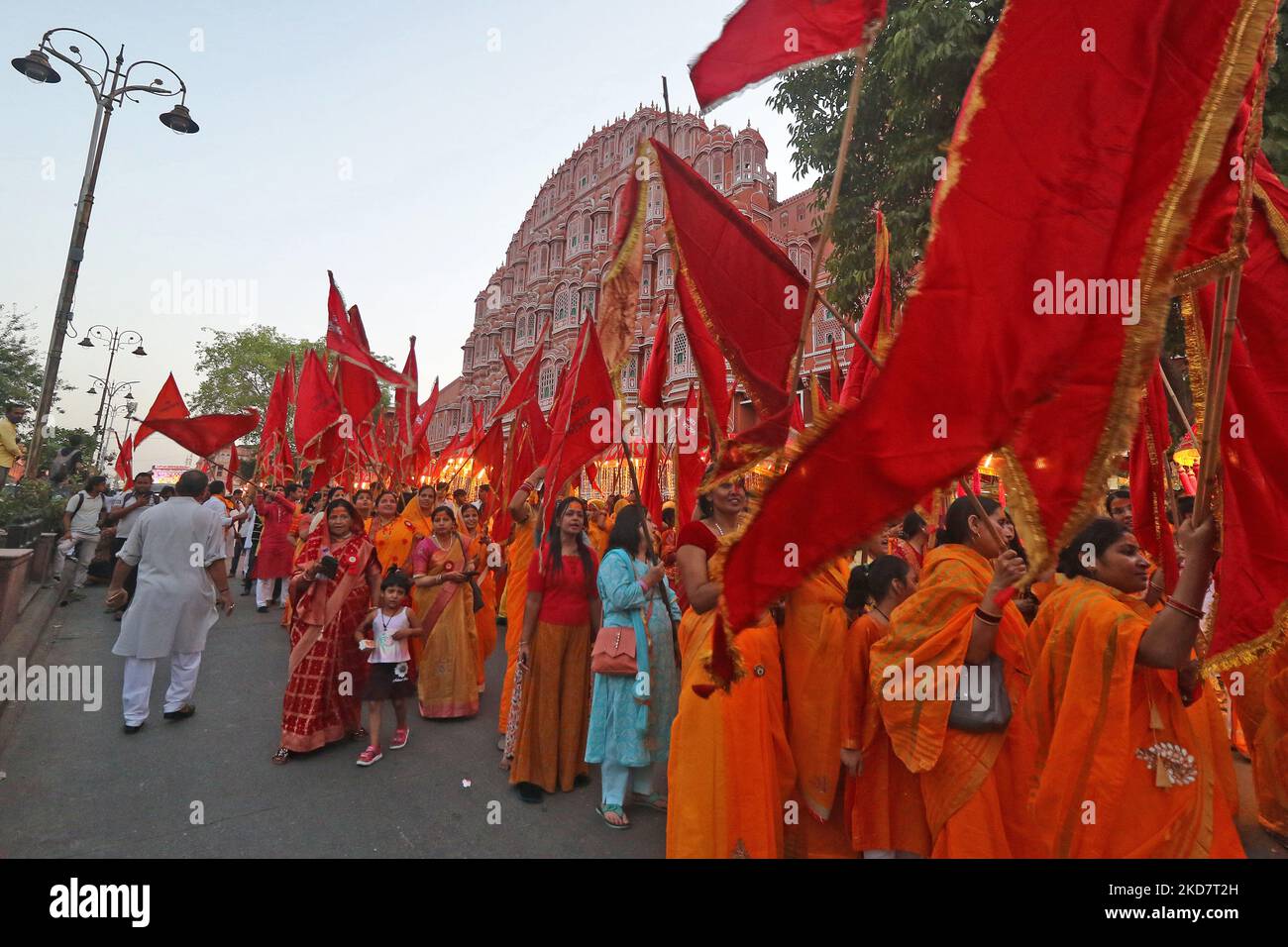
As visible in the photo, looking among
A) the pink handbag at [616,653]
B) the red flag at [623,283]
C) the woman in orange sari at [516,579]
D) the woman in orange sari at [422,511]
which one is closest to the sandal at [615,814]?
the pink handbag at [616,653]

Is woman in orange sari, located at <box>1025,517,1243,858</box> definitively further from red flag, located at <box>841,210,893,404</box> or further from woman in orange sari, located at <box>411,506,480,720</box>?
woman in orange sari, located at <box>411,506,480,720</box>

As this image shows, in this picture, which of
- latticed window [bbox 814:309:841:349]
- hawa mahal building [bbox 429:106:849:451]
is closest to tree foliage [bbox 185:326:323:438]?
hawa mahal building [bbox 429:106:849:451]

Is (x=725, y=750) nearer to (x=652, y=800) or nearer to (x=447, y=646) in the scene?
(x=652, y=800)

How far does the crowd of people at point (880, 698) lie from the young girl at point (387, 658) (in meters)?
0.02

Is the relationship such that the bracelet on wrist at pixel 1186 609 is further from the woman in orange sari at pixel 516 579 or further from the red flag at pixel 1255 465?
the woman in orange sari at pixel 516 579

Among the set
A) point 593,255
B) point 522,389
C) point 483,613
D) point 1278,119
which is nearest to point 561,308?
point 593,255

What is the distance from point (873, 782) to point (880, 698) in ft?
1.37

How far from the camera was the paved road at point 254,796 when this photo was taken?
3.06 metres

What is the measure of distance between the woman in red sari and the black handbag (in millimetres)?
3806

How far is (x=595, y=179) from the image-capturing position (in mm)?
39812

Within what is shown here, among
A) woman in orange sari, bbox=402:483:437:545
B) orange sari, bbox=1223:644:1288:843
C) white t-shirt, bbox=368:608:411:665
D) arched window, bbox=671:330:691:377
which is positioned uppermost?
arched window, bbox=671:330:691:377

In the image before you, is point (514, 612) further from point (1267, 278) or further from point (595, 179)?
point (595, 179)

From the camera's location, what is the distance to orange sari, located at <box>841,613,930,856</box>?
2.44 m
